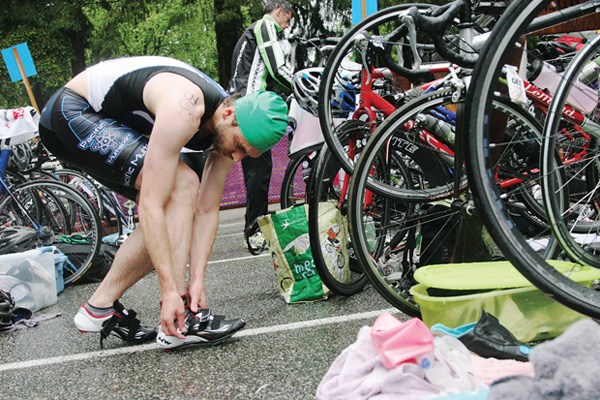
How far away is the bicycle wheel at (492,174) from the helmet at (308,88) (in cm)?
224

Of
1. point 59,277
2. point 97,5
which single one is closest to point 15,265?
A: point 59,277

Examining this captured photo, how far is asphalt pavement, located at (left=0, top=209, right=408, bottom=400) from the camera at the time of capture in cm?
216

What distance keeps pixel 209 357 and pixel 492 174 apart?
54.0 inches

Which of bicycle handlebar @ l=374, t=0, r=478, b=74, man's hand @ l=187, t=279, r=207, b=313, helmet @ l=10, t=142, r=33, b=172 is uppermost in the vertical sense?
bicycle handlebar @ l=374, t=0, r=478, b=74

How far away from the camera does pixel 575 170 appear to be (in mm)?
2354

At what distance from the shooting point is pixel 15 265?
372 cm

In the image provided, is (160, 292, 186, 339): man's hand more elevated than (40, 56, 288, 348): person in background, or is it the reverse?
(40, 56, 288, 348): person in background

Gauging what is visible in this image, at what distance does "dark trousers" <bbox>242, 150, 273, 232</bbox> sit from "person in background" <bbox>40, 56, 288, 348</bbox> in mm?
1909

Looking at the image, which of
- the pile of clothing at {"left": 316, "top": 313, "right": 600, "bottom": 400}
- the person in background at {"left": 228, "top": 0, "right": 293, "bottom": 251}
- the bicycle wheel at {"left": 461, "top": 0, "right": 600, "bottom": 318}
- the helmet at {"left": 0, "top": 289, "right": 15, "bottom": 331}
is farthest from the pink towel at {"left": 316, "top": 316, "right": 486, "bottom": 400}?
the person in background at {"left": 228, "top": 0, "right": 293, "bottom": 251}

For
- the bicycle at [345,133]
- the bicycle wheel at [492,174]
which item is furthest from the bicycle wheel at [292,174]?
the bicycle wheel at [492,174]

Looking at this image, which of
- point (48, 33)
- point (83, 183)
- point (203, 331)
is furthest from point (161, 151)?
point (48, 33)

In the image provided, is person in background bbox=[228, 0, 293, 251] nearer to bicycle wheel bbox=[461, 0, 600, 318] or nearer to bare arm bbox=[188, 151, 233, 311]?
bare arm bbox=[188, 151, 233, 311]

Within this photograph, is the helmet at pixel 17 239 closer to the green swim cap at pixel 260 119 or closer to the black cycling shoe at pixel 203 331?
the black cycling shoe at pixel 203 331

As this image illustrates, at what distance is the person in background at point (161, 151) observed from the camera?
2.44 m
